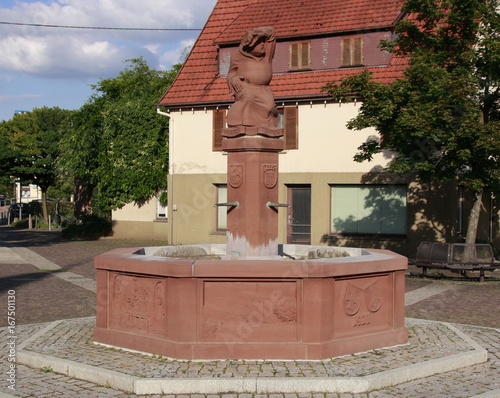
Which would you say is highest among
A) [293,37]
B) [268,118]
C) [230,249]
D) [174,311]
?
[293,37]

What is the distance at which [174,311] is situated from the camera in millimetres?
7941

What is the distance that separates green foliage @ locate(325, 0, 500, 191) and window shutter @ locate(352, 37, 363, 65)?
237 inches

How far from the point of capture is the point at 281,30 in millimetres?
25828

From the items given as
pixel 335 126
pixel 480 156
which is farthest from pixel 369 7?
pixel 480 156

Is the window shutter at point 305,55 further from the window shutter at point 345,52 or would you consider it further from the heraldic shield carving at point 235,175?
the heraldic shield carving at point 235,175

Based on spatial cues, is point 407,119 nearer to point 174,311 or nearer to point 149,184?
point 174,311

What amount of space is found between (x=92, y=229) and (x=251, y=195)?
2417 centimetres

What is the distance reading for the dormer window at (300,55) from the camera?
25.1m

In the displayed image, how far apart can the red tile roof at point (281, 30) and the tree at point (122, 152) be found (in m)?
4.47

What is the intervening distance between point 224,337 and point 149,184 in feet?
78.2

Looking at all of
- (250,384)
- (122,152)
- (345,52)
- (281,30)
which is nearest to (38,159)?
(122,152)

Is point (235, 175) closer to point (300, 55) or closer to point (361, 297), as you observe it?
point (361, 297)

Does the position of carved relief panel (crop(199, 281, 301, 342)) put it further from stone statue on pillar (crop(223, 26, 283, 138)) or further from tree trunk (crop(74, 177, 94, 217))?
tree trunk (crop(74, 177, 94, 217))

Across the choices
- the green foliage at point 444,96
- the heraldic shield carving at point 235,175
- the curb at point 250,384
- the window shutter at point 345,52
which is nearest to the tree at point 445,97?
the green foliage at point 444,96
